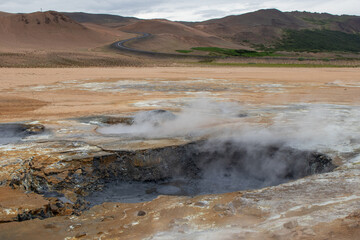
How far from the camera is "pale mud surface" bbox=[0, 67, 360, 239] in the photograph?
12.4 feet

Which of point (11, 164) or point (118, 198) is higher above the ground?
point (11, 164)

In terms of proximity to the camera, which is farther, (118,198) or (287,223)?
(118,198)

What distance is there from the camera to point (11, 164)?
18.0 ft

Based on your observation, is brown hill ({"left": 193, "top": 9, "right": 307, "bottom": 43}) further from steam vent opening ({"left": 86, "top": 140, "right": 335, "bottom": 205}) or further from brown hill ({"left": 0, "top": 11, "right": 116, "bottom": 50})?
steam vent opening ({"left": 86, "top": 140, "right": 335, "bottom": 205})

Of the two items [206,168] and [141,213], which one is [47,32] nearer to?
[206,168]

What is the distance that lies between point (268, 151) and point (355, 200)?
265cm

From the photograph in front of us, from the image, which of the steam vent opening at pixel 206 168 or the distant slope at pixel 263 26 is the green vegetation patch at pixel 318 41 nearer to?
the distant slope at pixel 263 26

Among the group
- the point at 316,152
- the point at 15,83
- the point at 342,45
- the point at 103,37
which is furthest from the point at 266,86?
the point at 342,45

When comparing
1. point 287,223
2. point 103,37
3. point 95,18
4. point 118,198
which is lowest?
point 118,198

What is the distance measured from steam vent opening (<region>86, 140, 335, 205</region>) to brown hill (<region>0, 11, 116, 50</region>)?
4074 cm

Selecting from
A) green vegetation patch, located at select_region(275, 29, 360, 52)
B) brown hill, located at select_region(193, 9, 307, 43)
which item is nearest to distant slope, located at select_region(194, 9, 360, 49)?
brown hill, located at select_region(193, 9, 307, 43)

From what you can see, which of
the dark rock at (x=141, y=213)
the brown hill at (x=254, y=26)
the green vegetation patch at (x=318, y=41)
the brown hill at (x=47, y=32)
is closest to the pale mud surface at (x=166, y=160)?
the dark rock at (x=141, y=213)

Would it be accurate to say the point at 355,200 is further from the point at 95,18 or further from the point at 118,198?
the point at 95,18

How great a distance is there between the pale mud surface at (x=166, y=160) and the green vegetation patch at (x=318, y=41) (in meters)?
55.9
